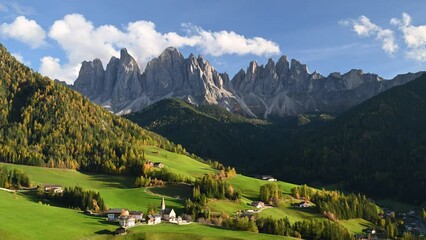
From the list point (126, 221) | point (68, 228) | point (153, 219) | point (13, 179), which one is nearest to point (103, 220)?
point (126, 221)

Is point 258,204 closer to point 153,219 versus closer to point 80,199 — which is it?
point 153,219

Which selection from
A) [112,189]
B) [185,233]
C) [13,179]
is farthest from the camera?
[112,189]

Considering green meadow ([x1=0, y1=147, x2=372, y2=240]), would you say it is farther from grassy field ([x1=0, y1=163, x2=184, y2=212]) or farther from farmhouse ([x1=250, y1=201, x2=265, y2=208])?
farmhouse ([x1=250, y1=201, x2=265, y2=208])

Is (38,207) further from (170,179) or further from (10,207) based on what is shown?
(170,179)

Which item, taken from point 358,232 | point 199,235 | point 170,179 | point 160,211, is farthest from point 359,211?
point 199,235

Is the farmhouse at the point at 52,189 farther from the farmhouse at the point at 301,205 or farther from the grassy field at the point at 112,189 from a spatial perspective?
the farmhouse at the point at 301,205

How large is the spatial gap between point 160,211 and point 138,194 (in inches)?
1123

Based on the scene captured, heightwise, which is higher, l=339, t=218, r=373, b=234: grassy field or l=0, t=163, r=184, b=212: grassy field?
l=0, t=163, r=184, b=212: grassy field

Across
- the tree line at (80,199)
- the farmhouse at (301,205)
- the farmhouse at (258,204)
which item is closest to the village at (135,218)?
the tree line at (80,199)

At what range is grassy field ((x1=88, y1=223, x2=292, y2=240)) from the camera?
10606 cm

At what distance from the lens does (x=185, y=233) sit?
11031 centimetres

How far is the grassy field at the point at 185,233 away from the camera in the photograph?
10606cm

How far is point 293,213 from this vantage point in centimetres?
17462

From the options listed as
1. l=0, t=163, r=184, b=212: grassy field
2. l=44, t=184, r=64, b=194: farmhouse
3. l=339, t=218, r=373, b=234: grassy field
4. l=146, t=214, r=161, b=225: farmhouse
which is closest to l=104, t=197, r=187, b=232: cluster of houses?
l=146, t=214, r=161, b=225: farmhouse
